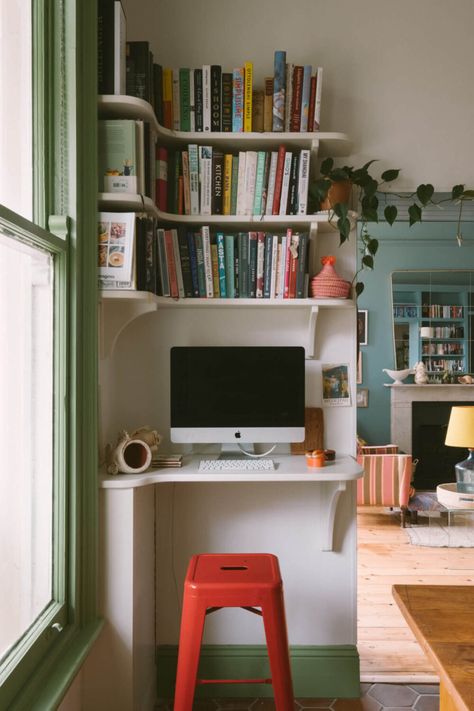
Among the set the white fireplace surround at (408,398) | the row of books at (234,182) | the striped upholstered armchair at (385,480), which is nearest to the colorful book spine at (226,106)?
the row of books at (234,182)

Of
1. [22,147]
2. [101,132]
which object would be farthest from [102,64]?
[22,147]

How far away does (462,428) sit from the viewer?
147 inches

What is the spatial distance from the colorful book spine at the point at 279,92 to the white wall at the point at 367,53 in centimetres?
22

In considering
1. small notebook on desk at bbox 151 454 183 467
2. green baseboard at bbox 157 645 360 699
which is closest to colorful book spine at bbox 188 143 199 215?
small notebook on desk at bbox 151 454 183 467

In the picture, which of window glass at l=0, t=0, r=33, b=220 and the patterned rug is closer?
window glass at l=0, t=0, r=33, b=220

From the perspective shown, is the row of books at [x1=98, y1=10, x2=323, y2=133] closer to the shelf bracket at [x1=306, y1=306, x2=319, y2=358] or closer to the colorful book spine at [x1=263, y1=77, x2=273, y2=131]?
the colorful book spine at [x1=263, y1=77, x2=273, y2=131]

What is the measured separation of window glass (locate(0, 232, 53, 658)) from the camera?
1.44 meters

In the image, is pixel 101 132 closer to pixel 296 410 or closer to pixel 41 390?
pixel 41 390

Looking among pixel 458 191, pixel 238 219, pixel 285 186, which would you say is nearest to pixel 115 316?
pixel 238 219

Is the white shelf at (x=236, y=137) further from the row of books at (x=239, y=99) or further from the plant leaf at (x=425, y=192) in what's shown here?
the plant leaf at (x=425, y=192)

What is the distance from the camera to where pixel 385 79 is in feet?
7.83

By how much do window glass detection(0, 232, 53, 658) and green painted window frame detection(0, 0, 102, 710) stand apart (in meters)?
0.05

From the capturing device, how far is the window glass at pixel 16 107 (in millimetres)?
1438

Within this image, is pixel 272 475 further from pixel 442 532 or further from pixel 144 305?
pixel 442 532
